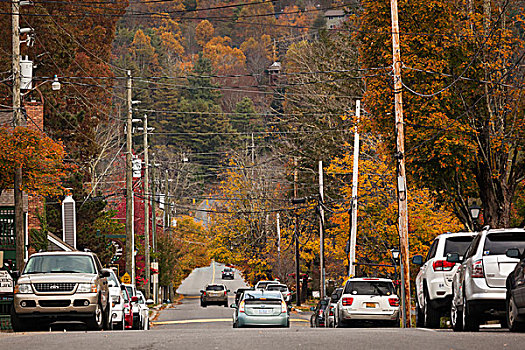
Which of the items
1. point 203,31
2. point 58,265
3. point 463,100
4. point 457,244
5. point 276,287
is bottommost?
point 276,287

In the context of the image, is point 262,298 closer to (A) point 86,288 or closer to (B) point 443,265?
(A) point 86,288

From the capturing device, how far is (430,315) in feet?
68.5

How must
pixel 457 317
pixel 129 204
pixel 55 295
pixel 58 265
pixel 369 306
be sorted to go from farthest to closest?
pixel 129 204, pixel 369 306, pixel 58 265, pixel 55 295, pixel 457 317

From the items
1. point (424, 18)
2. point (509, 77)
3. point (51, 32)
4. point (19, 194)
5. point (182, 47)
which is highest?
point (182, 47)

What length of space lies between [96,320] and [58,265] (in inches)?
63.4

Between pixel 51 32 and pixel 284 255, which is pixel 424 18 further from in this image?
pixel 284 255

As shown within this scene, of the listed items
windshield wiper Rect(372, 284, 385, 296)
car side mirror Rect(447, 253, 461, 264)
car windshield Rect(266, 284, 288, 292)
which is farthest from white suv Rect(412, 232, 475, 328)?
car windshield Rect(266, 284, 288, 292)

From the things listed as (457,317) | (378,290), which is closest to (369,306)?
(378,290)

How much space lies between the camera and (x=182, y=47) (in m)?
149

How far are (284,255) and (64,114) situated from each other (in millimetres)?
27357

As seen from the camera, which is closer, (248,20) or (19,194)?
(19,194)

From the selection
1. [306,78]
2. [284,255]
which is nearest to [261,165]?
[284,255]

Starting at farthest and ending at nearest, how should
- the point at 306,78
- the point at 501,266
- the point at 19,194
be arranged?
the point at 306,78
the point at 19,194
the point at 501,266

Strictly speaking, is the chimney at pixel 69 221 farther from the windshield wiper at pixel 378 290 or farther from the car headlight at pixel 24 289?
the car headlight at pixel 24 289
